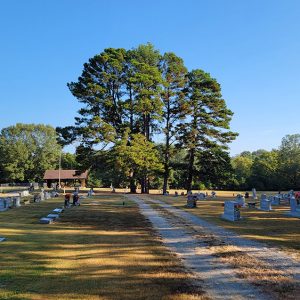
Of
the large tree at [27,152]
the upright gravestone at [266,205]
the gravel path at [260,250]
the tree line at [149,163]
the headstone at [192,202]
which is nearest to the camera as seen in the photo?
the gravel path at [260,250]

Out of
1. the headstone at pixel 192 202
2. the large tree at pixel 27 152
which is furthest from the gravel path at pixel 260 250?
the large tree at pixel 27 152

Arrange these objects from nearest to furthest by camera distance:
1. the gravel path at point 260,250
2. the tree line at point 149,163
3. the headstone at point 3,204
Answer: the gravel path at point 260,250, the headstone at point 3,204, the tree line at point 149,163

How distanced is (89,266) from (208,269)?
324cm

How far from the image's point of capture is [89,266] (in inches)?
430

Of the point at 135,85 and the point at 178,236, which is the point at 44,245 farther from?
the point at 135,85

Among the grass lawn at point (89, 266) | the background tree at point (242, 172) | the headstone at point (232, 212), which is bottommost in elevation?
the grass lawn at point (89, 266)

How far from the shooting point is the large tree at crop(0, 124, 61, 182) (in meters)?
95.8

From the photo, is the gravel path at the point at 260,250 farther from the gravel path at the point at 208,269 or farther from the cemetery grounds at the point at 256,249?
the gravel path at the point at 208,269

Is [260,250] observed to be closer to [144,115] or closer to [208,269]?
[208,269]

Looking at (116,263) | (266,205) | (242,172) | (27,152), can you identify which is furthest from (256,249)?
(27,152)

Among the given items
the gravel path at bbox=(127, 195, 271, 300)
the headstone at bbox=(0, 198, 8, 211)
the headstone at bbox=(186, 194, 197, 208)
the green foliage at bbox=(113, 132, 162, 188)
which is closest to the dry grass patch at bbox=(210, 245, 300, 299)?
the gravel path at bbox=(127, 195, 271, 300)

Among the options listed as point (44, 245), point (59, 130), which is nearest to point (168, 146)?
point (59, 130)

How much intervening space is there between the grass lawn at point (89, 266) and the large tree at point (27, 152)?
Answer: 8090 centimetres

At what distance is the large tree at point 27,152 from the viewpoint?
9575 centimetres
